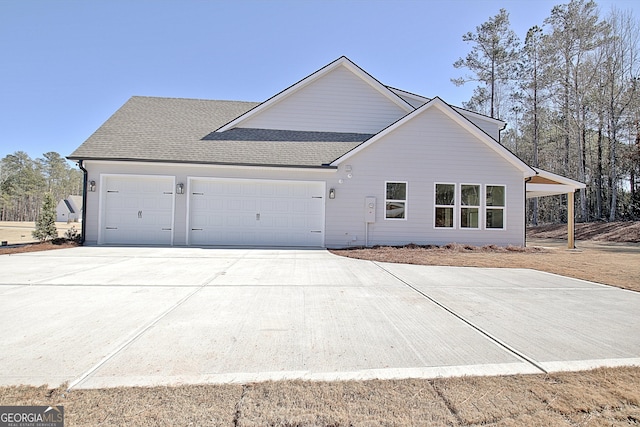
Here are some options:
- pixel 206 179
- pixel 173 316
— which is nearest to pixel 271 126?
pixel 206 179

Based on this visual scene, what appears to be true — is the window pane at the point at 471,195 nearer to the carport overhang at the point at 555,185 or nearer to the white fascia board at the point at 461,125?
the white fascia board at the point at 461,125

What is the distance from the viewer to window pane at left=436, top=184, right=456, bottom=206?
11836 mm

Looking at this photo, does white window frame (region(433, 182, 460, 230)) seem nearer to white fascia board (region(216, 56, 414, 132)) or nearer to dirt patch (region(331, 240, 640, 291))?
dirt patch (region(331, 240, 640, 291))

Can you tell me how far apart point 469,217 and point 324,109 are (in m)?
7.26

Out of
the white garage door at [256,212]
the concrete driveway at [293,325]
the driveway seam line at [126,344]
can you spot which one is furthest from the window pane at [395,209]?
the driveway seam line at [126,344]

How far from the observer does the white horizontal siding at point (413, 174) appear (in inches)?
458

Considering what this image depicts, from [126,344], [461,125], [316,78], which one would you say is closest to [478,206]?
[461,125]

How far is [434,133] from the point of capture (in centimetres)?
1172

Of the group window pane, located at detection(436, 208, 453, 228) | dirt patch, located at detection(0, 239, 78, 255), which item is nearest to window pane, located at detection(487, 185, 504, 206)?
window pane, located at detection(436, 208, 453, 228)

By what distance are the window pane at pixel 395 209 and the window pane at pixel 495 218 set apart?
329cm

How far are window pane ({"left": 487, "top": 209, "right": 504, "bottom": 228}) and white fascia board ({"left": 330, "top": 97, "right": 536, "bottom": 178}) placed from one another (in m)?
1.68

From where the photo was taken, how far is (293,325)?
3.63m

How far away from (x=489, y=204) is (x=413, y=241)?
3206 millimetres

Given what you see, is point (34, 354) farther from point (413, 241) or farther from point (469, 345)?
point (413, 241)
